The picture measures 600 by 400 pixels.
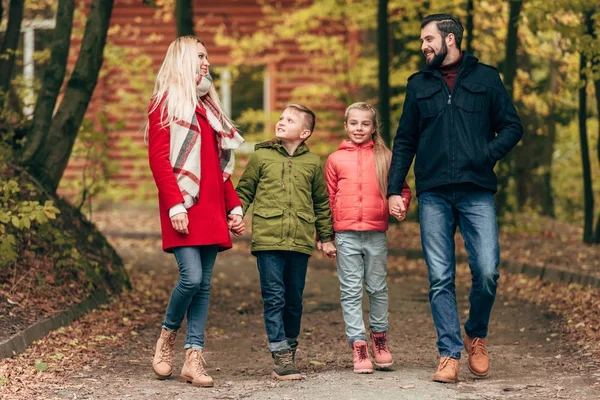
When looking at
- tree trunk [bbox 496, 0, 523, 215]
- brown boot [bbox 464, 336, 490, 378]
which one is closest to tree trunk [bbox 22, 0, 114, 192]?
tree trunk [bbox 496, 0, 523, 215]

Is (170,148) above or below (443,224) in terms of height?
above

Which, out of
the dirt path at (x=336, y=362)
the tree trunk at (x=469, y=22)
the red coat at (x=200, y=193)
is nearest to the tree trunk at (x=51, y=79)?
the dirt path at (x=336, y=362)

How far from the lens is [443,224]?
289 inches

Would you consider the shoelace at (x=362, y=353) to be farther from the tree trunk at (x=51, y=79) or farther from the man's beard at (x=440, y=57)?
the tree trunk at (x=51, y=79)

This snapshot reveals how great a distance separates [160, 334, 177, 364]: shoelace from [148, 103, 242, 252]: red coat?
0.57 m

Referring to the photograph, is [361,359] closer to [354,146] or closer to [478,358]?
[478,358]

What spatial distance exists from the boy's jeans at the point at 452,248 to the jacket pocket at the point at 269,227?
2.99 feet

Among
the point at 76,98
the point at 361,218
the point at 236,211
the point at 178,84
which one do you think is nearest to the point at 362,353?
the point at 361,218

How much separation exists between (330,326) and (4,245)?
2991mm

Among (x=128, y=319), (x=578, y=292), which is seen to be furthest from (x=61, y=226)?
(x=578, y=292)

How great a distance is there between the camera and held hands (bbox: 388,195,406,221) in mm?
7430

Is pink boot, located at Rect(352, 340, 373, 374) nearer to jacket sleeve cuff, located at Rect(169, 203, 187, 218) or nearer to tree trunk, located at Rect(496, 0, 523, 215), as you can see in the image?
jacket sleeve cuff, located at Rect(169, 203, 187, 218)

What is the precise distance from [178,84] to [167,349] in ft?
5.53

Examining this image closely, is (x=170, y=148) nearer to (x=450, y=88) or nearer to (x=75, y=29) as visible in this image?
(x=450, y=88)
